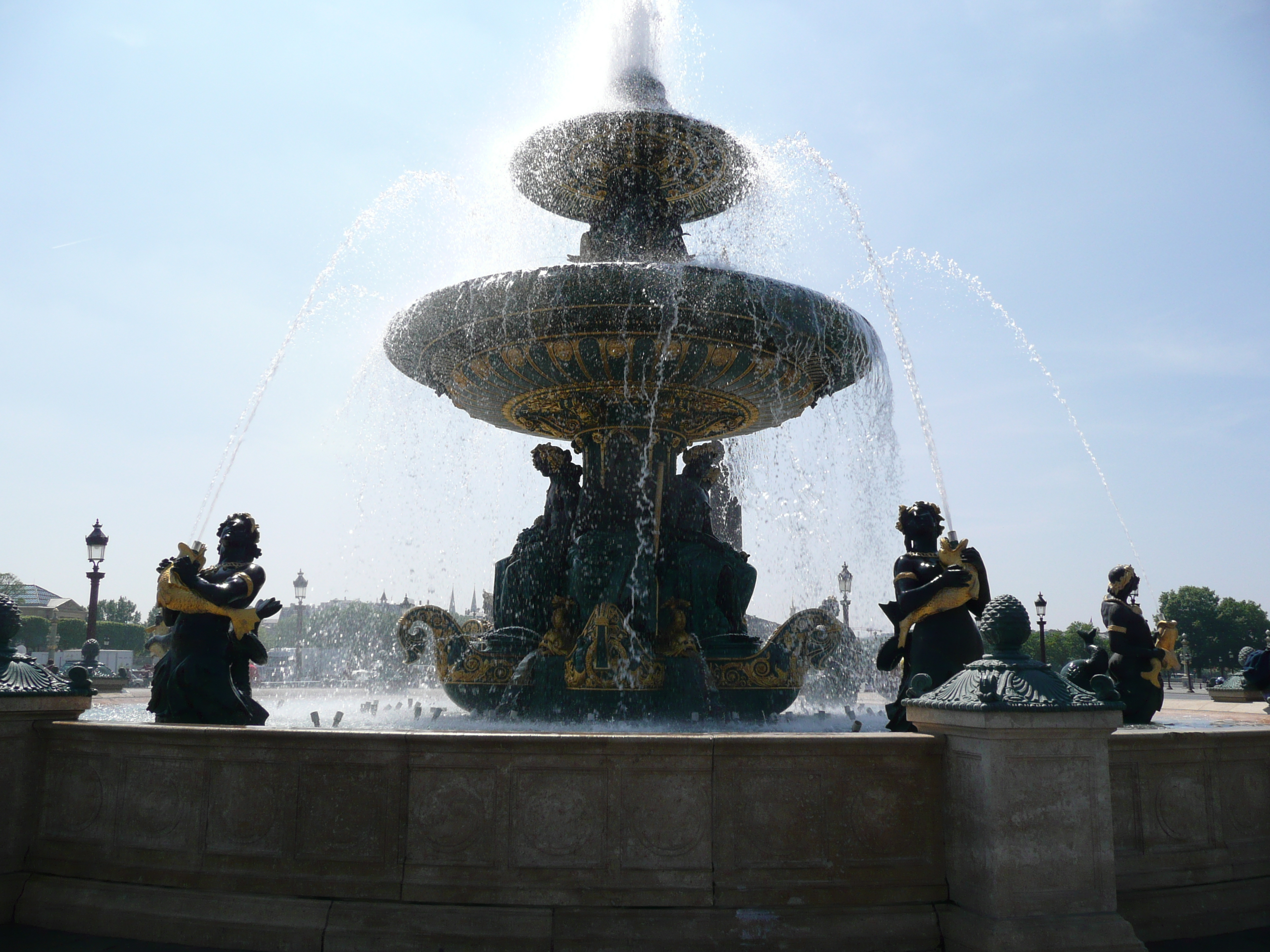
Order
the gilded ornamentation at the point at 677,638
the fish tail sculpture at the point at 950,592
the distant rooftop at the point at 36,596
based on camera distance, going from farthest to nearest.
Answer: the distant rooftop at the point at 36,596 → the gilded ornamentation at the point at 677,638 → the fish tail sculpture at the point at 950,592

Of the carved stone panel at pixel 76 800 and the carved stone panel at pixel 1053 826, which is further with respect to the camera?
the carved stone panel at pixel 76 800

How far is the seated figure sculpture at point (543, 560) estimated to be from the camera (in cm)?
966

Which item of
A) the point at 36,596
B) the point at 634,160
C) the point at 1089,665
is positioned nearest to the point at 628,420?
the point at 634,160

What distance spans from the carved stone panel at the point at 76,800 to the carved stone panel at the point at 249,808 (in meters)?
0.63

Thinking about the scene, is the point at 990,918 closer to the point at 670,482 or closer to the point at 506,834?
the point at 506,834

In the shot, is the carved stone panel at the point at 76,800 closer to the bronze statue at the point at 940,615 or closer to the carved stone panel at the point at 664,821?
the carved stone panel at the point at 664,821

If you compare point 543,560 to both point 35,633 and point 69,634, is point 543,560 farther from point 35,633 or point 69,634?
point 69,634

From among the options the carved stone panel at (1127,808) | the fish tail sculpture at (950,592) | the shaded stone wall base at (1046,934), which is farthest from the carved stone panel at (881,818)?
the fish tail sculpture at (950,592)

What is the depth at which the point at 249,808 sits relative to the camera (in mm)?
4293

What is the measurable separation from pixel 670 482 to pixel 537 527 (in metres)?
1.46

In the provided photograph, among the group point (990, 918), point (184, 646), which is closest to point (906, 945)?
point (990, 918)

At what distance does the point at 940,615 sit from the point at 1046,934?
285cm

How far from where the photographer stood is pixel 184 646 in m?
6.30

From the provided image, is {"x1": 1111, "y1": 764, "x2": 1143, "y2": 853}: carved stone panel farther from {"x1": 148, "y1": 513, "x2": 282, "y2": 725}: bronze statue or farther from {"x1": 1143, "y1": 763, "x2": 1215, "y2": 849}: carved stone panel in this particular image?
{"x1": 148, "y1": 513, "x2": 282, "y2": 725}: bronze statue
